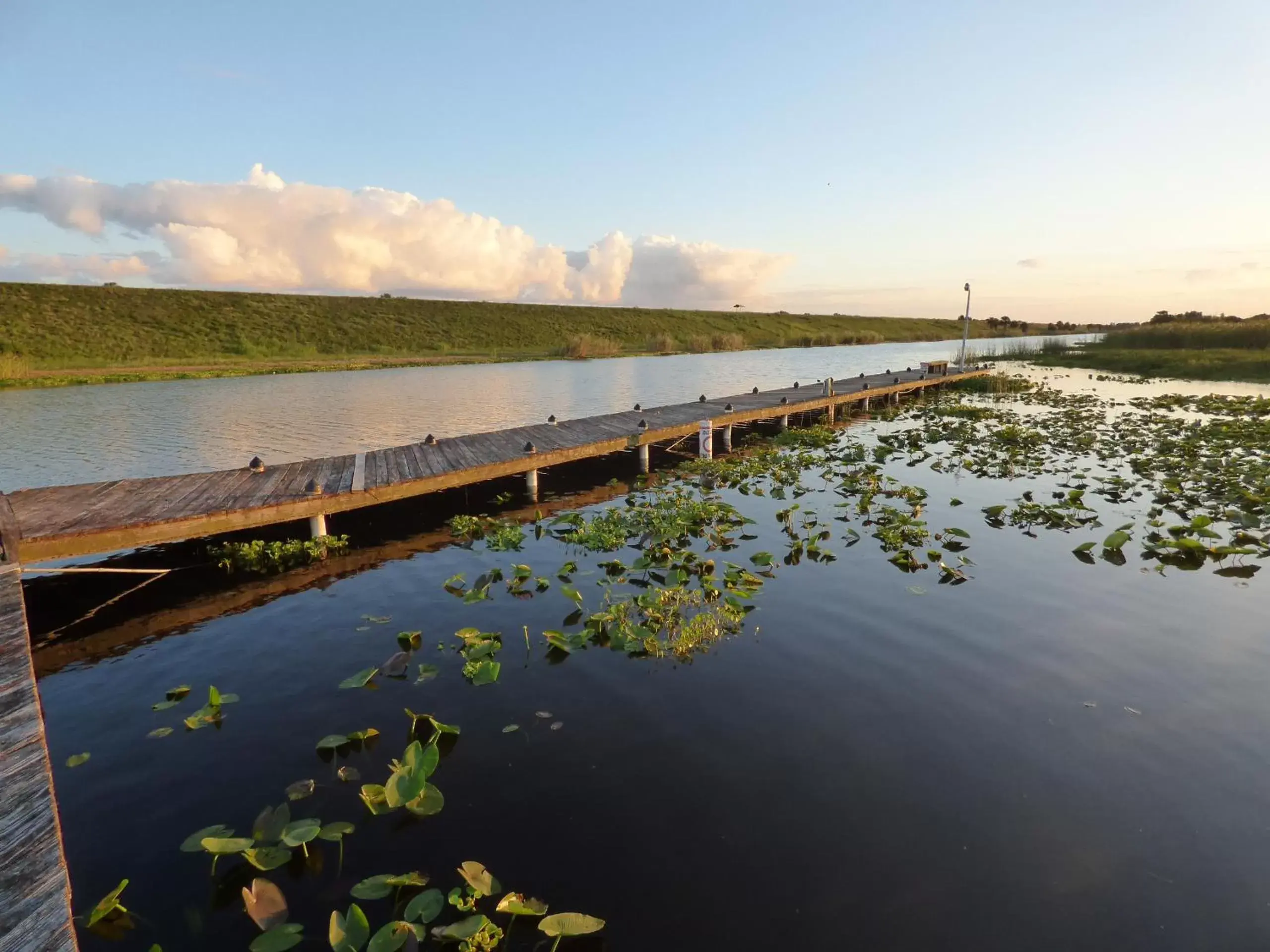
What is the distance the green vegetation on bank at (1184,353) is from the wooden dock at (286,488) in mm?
39466

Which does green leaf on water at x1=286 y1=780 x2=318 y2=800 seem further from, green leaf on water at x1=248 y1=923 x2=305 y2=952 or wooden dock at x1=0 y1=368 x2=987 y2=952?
wooden dock at x1=0 y1=368 x2=987 y2=952

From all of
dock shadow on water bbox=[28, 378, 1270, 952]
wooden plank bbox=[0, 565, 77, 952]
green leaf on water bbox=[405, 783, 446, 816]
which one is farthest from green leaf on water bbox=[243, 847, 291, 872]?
wooden plank bbox=[0, 565, 77, 952]

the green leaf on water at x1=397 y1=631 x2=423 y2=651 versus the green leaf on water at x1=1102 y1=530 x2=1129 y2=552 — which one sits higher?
the green leaf on water at x1=1102 y1=530 x2=1129 y2=552

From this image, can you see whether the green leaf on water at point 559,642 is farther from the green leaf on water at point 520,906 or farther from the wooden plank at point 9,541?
the wooden plank at point 9,541

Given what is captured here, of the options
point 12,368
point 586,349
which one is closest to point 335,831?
point 12,368

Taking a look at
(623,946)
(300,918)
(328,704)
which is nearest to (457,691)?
(328,704)

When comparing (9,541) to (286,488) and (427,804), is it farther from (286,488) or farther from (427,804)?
(427,804)

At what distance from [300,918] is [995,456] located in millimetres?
18943

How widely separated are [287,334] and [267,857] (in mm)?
78231

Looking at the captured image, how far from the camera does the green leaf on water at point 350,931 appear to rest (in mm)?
3598

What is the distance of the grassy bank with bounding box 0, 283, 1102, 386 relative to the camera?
49812mm

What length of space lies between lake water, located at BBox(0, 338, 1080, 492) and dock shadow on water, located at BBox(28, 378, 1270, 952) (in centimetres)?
996

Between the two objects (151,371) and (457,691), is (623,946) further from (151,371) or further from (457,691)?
(151,371)

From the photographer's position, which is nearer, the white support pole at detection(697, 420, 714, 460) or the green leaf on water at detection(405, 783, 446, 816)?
the green leaf on water at detection(405, 783, 446, 816)
